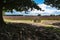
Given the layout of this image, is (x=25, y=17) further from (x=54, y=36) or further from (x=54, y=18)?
(x=54, y=36)

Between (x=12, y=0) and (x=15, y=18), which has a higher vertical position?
(x=12, y=0)

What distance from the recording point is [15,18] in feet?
77.6

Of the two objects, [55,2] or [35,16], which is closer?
[55,2]

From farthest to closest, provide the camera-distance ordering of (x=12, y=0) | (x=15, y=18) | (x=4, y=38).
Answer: (x=15, y=18) < (x=12, y=0) < (x=4, y=38)

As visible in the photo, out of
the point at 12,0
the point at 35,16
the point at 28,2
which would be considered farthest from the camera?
the point at 35,16

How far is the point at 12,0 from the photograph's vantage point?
12.1 m

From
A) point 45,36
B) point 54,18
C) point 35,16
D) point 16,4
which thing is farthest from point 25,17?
point 45,36

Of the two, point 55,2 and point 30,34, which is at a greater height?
point 55,2

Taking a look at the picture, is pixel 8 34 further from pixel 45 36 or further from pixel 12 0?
pixel 12 0

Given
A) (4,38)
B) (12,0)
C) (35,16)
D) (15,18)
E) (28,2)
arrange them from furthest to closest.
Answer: (15,18) < (35,16) < (12,0) < (28,2) < (4,38)

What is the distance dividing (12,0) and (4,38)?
14.8ft

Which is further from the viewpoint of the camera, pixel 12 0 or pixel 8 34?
pixel 12 0

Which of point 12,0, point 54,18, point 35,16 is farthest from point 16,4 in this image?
point 54,18

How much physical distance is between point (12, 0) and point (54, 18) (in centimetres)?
1062
